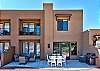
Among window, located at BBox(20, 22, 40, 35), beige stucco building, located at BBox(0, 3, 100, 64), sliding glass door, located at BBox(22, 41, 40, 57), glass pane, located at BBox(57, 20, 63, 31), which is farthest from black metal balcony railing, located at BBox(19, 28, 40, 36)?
glass pane, located at BBox(57, 20, 63, 31)

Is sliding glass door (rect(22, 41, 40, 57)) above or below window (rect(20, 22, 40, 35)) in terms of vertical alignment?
below

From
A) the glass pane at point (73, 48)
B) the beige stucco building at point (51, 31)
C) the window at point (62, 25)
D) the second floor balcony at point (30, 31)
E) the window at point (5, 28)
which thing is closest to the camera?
the beige stucco building at point (51, 31)

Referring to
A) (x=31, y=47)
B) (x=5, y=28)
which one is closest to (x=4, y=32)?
(x=5, y=28)

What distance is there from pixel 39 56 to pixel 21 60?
7.07 meters

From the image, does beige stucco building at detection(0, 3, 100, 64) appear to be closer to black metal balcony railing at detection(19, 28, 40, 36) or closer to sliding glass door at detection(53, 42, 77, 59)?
sliding glass door at detection(53, 42, 77, 59)

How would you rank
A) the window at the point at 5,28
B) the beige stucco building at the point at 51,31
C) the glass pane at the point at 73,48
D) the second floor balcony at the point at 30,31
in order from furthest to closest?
1. the window at the point at 5,28
2. the second floor balcony at the point at 30,31
3. the glass pane at the point at 73,48
4. the beige stucco building at the point at 51,31

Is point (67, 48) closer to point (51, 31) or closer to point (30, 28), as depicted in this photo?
point (51, 31)

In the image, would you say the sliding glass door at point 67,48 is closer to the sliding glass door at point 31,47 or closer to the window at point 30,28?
the sliding glass door at point 31,47

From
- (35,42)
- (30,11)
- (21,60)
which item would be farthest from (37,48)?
(21,60)

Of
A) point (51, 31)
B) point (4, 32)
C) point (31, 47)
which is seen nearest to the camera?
point (51, 31)

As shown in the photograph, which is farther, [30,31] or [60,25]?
[30,31]

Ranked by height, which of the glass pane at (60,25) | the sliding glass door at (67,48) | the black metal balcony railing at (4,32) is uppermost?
the glass pane at (60,25)

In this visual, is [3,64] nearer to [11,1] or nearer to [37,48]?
[37,48]

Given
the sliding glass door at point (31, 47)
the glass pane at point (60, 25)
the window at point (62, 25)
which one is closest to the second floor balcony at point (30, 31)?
the sliding glass door at point (31, 47)
